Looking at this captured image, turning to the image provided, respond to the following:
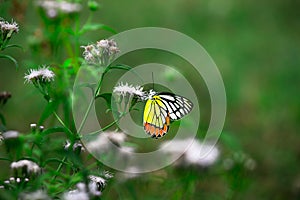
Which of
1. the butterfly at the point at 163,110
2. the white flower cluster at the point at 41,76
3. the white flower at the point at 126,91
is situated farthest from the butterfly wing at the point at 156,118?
the white flower cluster at the point at 41,76

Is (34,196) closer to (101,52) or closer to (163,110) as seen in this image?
(101,52)

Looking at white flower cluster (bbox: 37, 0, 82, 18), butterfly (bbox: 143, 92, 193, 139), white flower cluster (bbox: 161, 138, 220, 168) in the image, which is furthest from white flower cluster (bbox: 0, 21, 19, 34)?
white flower cluster (bbox: 161, 138, 220, 168)

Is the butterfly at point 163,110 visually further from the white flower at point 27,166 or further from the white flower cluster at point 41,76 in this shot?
the white flower at point 27,166

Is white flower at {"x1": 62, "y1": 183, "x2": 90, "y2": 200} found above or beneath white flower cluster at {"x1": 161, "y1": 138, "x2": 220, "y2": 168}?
beneath

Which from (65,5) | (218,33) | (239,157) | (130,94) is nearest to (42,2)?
(65,5)

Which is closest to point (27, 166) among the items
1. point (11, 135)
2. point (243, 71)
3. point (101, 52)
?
point (11, 135)

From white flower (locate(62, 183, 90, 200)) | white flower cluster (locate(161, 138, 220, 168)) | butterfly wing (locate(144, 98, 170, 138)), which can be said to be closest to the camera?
white flower (locate(62, 183, 90, 200))

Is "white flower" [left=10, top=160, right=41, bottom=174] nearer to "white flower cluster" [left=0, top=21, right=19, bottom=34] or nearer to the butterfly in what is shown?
"white flower cluster" [left=0, top=21, right=19, bottom=34]
